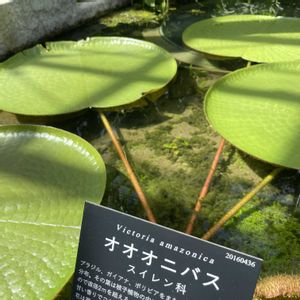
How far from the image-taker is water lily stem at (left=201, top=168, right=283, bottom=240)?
1394 millimetres

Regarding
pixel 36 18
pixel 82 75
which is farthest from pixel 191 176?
pixel 36 18

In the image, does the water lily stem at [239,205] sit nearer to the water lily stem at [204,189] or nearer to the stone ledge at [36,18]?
the water lily stem at [204,189]

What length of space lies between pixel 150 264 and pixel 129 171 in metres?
0.91

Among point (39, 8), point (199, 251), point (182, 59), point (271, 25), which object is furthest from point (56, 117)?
point (271, 25)

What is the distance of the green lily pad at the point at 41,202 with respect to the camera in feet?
3.76

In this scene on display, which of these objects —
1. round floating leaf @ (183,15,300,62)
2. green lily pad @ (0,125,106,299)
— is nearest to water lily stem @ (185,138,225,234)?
green lily pad @ (0,125,106,299)

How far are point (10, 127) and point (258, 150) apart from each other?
1100 millimetres

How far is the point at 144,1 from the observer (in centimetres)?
358

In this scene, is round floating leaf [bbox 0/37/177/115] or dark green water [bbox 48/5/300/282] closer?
dark green water [bbox 48/5/300/282]

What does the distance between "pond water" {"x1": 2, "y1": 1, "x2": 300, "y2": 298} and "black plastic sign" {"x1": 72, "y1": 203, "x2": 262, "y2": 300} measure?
646 millimetres

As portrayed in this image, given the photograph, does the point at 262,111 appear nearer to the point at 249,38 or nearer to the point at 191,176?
the point at 191,176

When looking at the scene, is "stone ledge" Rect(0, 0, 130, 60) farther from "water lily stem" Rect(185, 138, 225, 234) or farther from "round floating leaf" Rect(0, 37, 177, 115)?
"water lily stem" Rect(185, 138, 225, 234)

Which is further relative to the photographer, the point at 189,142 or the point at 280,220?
the point at 189,142

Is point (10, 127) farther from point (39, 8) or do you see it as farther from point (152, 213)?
point (39, 8)
